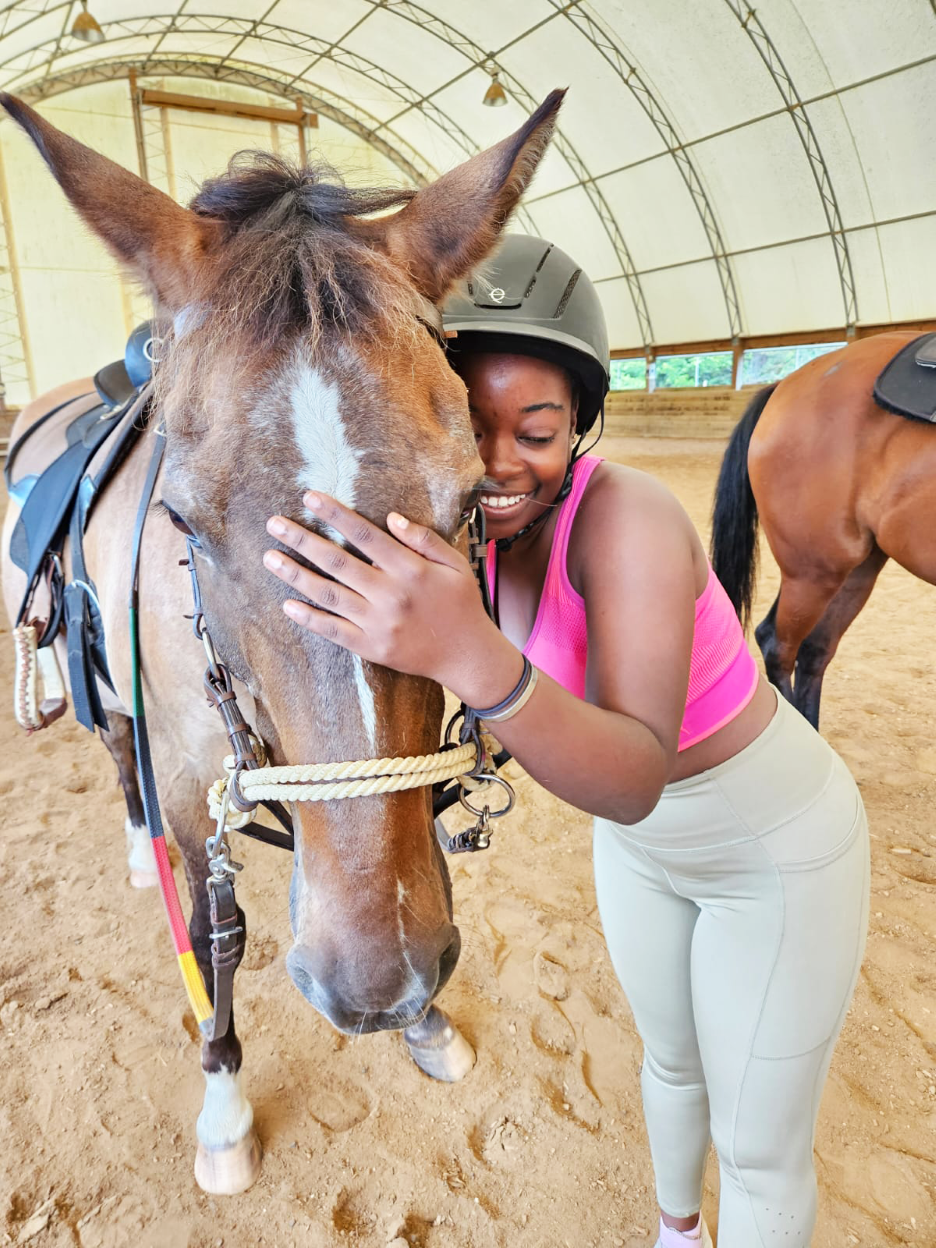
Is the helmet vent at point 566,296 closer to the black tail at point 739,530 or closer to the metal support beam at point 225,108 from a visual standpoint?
the black tail at point 739,530

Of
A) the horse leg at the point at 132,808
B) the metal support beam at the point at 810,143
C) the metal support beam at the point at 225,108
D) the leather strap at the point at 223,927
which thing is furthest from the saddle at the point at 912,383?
the metal support beam at the point at 225,108

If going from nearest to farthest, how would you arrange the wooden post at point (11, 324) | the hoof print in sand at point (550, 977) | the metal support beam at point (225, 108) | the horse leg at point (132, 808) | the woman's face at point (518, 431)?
the woman's face at point (518, 431) < the hoof print in sand at point (550, 977) < the horse leg at point (132, 808) < the wooden post at point (11, 324) < the metal support beam at point (225, 108)

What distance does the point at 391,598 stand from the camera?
2.63ft

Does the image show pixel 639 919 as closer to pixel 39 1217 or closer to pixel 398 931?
pixel 398 931

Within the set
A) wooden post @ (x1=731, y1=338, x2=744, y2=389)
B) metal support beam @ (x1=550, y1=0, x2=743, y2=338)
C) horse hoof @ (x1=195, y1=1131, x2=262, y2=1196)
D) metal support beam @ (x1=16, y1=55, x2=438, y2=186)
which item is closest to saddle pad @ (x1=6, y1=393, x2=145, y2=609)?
horse hoof @ (x1=195, y1=1131, x2=262, y2=1196)

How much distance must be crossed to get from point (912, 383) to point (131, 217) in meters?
3.21

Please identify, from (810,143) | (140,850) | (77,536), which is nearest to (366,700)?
(77,536)

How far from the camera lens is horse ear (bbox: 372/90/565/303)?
1.14 meters

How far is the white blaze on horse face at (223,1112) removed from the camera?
1772 mm

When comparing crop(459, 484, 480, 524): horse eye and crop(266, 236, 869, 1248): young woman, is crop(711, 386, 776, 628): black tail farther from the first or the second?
crop(459, 484, 480, 524): horse eye

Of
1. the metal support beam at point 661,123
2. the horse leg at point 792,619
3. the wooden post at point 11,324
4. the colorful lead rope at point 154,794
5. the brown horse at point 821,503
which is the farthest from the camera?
the wooden post at point 11,324

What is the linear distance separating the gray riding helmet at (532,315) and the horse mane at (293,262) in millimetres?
154

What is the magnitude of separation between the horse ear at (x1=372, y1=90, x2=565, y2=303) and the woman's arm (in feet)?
1.69

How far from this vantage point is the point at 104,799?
3.35m
